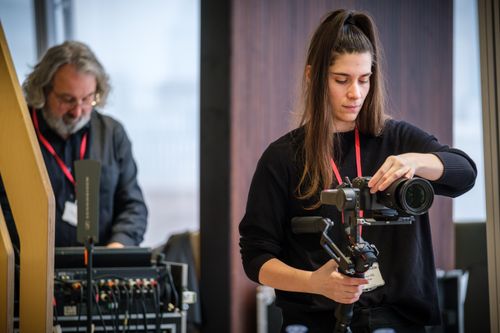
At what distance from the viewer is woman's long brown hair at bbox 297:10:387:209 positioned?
1719 millimetres

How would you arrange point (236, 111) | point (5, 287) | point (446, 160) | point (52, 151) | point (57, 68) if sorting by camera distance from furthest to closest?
1. point (236, 111)
2. point (57, 68)
3. point (52, 151)
4. point (5, 287)
5. point (446, 160)

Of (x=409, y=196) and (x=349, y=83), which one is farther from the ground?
(x=349, y=83)

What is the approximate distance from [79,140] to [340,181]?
1.58m

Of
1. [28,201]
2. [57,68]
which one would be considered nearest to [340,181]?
[28,201]

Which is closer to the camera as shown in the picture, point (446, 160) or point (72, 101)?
point (446, 160)

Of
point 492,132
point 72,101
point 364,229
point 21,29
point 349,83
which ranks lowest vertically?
point 364,229

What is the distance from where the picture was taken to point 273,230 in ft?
5.64

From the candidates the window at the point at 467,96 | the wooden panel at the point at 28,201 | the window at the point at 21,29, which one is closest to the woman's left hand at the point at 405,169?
the wooden panel at the point at 28,201

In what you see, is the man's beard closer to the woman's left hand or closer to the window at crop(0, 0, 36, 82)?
the woman's left hand

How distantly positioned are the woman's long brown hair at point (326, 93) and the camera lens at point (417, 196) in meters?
0.28

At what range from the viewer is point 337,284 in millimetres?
1468

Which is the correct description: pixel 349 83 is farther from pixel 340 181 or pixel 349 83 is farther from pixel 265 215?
pixel 265 215

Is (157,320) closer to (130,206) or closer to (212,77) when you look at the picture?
(130,206)

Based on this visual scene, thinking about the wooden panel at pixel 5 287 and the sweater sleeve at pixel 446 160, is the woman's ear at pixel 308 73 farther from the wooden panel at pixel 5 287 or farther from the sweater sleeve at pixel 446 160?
the wooden panel at pixel 5 287
